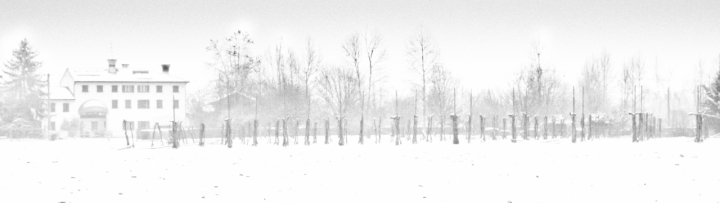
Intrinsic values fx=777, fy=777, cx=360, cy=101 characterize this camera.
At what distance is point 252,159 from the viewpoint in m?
21.6

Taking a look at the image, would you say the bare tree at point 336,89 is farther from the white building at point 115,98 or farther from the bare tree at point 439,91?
the white building at point 115,98

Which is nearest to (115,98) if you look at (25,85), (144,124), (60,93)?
(144,124)

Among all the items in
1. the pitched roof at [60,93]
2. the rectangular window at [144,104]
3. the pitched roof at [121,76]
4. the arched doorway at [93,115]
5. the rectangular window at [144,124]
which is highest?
the pitched roof at [121,76]

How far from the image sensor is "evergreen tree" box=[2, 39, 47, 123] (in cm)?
6259

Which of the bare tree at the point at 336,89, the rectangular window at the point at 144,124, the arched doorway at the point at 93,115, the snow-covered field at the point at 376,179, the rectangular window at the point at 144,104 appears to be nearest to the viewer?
the snow-covered field at the point at 376,179

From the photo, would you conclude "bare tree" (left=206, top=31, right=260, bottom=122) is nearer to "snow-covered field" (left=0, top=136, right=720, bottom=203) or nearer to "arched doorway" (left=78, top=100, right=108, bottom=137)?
"snow-covered field" (left=0, top=136, right=720, bottom=203)

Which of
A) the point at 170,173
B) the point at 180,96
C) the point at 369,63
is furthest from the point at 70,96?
the point at 170,173

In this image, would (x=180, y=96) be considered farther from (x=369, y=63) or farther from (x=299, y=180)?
(x=299, y=180)

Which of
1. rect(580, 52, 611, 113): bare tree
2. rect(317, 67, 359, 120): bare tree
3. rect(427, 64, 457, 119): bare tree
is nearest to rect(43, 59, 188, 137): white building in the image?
rect(317, 67, 359, 120): bare tree

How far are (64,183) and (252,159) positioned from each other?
7.22 m

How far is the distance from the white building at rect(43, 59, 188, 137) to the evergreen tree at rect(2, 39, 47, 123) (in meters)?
7.77

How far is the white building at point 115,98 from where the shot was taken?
7531cm

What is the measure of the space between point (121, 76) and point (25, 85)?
13929mm

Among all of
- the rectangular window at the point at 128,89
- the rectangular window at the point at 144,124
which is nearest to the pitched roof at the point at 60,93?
the rectangular window at the point at 128,89
